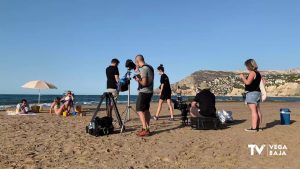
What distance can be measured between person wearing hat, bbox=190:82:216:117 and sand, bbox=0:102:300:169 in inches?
25.3

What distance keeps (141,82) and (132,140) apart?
1493 mm

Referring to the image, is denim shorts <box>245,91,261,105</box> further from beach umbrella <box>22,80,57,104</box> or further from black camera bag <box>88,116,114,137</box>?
beach umbrella <box>22,80,57,104</box>

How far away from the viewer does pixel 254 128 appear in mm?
8875

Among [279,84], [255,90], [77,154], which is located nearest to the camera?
[77,154]

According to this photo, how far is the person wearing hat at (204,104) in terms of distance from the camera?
9.22 metres

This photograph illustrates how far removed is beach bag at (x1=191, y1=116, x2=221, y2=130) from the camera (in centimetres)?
923

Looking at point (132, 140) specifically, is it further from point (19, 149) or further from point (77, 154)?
point (19, 149)

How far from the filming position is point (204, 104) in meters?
9.27

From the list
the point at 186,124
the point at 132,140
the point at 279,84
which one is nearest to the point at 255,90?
the point at 186,124

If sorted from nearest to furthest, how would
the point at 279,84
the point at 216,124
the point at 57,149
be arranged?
1. the point at 57,149
2. the point at 216,124
3. the point at 279,84

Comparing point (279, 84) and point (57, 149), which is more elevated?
point (279, 84)

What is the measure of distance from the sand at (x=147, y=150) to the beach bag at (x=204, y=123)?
37 centimetres

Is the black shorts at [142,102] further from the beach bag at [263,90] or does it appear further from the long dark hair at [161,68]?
the long dark hair at [161,68]

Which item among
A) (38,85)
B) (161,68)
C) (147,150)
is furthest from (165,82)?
(38,85)
